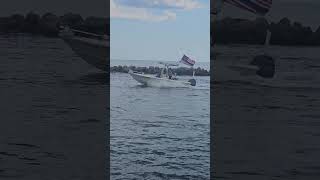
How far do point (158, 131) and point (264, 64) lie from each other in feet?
5.10

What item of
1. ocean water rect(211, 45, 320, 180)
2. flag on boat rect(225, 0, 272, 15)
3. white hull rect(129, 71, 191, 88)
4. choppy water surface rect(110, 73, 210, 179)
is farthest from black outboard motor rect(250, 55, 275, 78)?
white hull rect(129, 71, 191, 88)

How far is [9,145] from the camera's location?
205 inches

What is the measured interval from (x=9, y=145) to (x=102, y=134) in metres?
0.97

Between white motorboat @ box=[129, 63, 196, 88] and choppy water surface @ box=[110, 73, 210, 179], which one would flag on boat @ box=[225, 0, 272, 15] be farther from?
white motorboat @ box=[129, 63, 196, 88]

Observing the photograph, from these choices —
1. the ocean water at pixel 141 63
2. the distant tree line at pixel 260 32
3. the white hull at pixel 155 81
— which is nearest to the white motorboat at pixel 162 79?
the white hull at pixel 155 81

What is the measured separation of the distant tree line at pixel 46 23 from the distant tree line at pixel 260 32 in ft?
4.00

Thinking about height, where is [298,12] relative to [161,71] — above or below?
above

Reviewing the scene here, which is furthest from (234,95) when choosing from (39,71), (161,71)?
(39,71)

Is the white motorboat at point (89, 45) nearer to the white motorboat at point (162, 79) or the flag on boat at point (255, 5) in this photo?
the white motorboat at point (162, 79)

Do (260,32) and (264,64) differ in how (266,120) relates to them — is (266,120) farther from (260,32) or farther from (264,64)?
(260,32)

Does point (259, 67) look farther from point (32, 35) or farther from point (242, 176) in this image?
A: point (32, 35)

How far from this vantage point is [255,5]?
5.31 meters

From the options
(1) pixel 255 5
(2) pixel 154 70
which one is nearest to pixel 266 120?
(1) pixel 255 5

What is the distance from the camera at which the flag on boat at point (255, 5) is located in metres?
5.30
